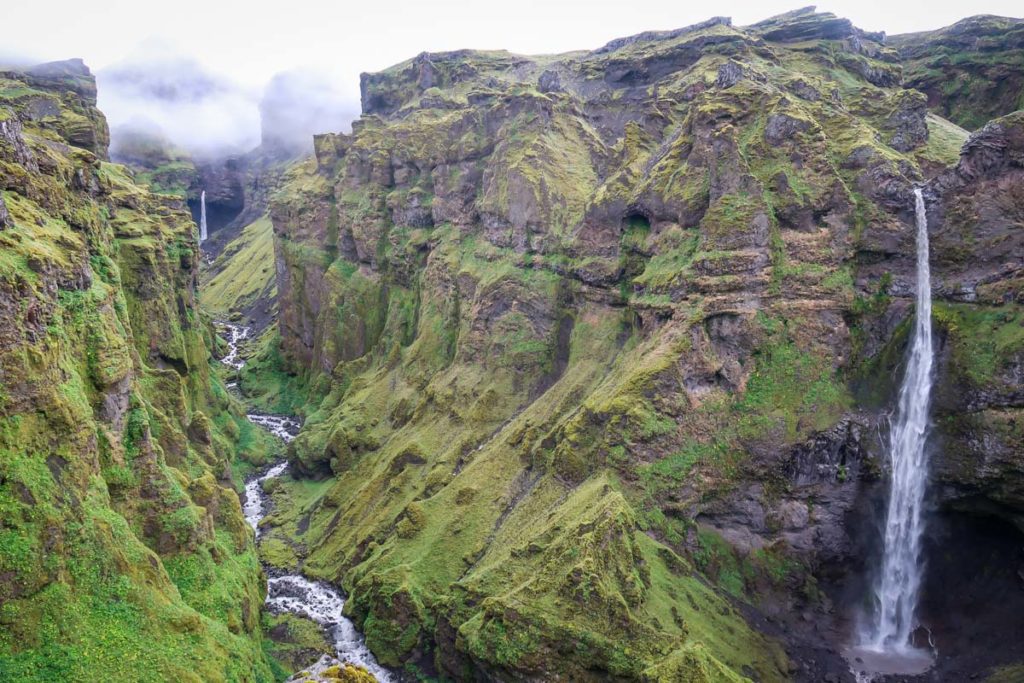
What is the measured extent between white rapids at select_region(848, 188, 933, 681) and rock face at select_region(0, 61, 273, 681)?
37.8m

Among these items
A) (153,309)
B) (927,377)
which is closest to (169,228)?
(153,309)

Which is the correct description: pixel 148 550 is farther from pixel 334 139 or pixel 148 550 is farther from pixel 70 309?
pixel 334 139

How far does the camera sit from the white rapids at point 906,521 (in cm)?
4556

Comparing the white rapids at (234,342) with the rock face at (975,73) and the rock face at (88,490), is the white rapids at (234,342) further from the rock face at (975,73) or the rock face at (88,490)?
the rock face at (975,73)

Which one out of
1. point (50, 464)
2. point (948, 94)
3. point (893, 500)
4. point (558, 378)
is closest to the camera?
point (50, 464)

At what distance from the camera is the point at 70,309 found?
134 feet

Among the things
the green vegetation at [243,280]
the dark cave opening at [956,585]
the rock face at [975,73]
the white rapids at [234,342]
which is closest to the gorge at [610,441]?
the dark cave opening at [956,585]

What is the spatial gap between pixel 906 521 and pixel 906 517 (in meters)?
0.25

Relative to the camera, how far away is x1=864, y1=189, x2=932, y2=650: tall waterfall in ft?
153

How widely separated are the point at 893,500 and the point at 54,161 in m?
59.1

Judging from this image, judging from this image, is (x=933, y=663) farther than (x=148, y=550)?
Yes

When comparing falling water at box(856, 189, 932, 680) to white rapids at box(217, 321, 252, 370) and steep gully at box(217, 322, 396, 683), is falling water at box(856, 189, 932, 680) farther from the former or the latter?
white rapids at box(217, 321, 252, 370)

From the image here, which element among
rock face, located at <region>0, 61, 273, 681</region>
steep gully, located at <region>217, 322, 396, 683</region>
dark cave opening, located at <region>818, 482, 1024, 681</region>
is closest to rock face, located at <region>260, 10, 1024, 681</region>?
dark cave opening, located at <region>818, 482, 1024, 681</region>

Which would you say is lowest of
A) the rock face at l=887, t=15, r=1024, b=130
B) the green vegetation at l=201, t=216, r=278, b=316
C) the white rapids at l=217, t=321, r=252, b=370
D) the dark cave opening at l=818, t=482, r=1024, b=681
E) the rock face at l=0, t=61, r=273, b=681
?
the white rapids at l=217, t=321, r=252, b=370
